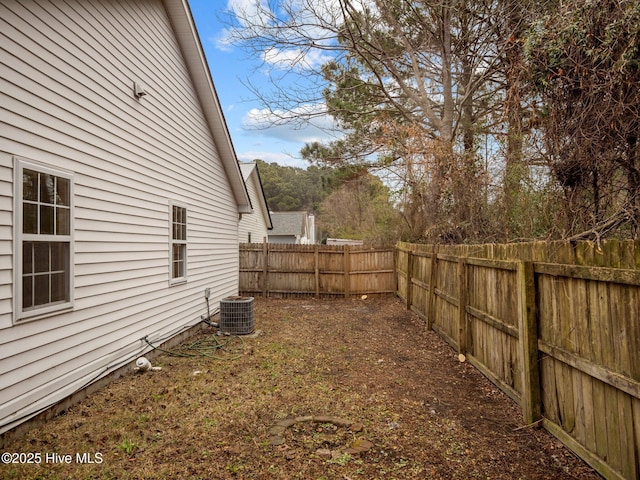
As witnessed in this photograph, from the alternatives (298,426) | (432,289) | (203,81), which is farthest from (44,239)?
(432,289)

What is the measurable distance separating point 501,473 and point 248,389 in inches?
115

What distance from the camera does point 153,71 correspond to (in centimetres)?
632

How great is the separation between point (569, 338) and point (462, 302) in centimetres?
265

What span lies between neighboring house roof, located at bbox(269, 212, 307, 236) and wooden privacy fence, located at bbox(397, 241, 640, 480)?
92.9ft

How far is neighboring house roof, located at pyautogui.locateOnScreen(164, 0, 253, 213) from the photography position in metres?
6.89

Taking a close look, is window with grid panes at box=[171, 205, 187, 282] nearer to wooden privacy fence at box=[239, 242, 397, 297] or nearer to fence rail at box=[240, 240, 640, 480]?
fence rail at box=[240, 240, 640, 480]

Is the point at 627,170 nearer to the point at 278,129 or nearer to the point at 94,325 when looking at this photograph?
the point at 94,325

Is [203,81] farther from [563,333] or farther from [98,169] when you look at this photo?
[563,333]

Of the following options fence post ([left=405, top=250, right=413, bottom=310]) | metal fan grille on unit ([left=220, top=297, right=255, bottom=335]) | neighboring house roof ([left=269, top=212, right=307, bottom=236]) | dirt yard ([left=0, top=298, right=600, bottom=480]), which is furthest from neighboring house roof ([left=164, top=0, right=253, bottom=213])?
neighboring house roof ([left=269, top=212, right=307, bottom=236])

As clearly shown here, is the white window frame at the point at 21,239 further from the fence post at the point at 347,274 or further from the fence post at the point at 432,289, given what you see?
the fence post at the point at 347,274

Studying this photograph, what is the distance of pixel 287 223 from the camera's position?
34438mm

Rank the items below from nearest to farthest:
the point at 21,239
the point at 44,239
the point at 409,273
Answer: the point at 21,239 → the point at 44,239 → the point at 409,273

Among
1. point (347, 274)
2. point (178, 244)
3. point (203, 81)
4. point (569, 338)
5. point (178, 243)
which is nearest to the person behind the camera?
point (569, 338)

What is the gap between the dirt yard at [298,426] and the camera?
9.98 feet
